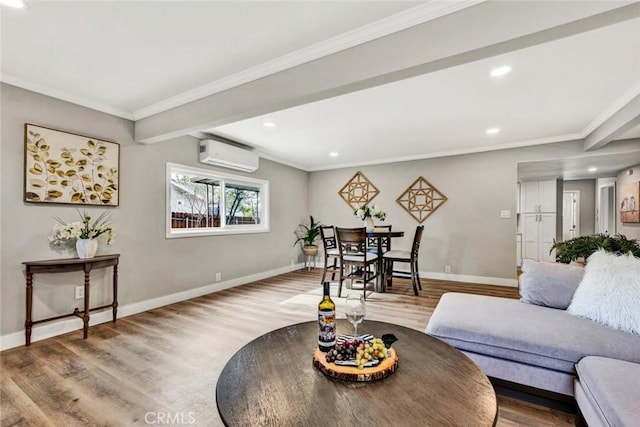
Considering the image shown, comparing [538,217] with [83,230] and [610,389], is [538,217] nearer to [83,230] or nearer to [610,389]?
[610,389]

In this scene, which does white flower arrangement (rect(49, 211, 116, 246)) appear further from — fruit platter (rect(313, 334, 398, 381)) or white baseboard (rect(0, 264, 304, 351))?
fruit platter (rect(313, 334, 398, 381))

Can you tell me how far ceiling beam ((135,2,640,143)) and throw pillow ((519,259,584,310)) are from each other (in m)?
1.63

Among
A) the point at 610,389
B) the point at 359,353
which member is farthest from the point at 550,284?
the point at 359,353

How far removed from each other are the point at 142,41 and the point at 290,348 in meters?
2.19

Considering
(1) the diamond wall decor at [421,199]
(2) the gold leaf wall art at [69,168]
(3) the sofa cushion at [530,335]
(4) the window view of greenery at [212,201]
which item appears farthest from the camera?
(1) the diamond wall decor at [421,199]

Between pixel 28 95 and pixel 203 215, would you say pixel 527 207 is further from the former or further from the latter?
pixel 28 95

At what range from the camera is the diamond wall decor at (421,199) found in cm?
518

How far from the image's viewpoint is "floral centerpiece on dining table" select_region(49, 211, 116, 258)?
2.67 meters

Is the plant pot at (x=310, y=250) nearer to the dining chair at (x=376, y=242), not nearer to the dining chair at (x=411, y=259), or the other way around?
the dining chair at (x=376, y=242)

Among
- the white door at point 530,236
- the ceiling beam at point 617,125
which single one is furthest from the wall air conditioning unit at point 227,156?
the white door at point 530,236

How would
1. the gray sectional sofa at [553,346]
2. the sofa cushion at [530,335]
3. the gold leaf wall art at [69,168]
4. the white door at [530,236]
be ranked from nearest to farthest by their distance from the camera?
the gray sectional sofa at [553,346], the sofa cushion at [530,335], the gold leaf wall art at [69,168], the white door at [530,236]

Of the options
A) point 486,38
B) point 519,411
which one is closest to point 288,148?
point 486,38

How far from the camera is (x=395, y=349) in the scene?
4.28 feet

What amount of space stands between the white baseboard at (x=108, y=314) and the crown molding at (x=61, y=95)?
7.03 feet
